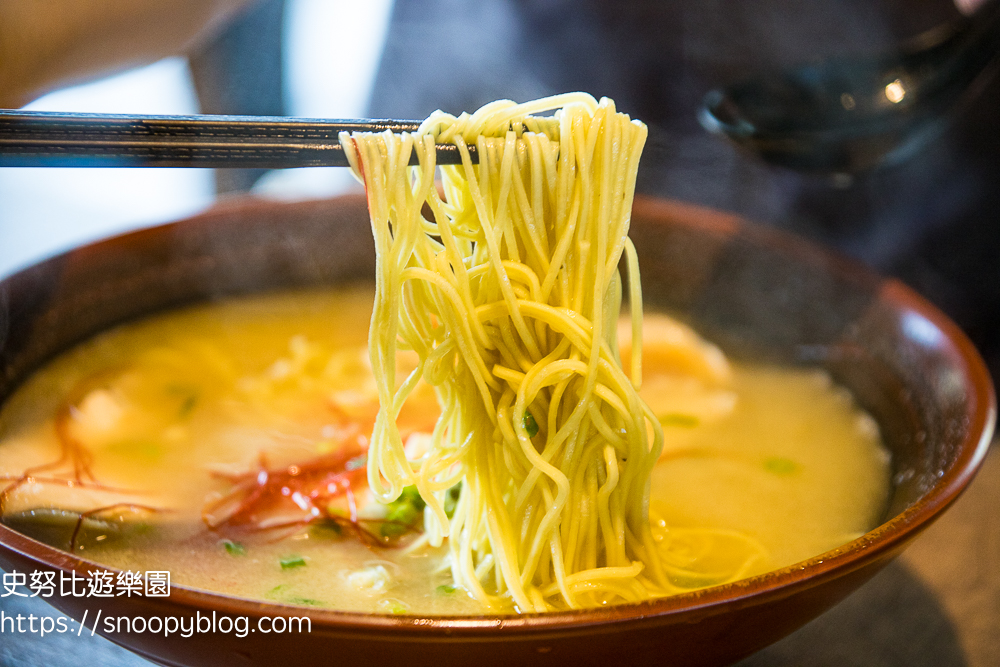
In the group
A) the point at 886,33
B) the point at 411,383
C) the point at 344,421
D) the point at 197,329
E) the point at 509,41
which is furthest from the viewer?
the point at 509,41

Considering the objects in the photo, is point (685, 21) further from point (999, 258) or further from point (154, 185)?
point (154, 185)

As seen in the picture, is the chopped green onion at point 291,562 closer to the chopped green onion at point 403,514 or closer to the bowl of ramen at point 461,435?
the bowl of ramen at point 461,435

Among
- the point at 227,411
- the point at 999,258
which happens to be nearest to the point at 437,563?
the point at 227,411

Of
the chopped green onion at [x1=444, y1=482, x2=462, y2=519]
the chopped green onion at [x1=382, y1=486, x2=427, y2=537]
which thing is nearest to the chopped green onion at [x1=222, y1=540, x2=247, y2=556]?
the chopped green onion at [x1=382, y1=486, x2=427, y2=537]

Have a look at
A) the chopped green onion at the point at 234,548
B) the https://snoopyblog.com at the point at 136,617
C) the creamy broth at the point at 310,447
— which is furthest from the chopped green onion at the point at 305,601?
the https://snoopyblog.com at the point at 136,617

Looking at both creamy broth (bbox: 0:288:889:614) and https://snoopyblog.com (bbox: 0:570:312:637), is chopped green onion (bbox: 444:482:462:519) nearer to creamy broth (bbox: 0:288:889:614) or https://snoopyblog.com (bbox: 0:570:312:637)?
creamy broth (bbox: 0:288:889:614)

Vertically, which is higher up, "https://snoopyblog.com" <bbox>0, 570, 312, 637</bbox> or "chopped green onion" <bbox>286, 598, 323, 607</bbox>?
A: "https://snoopyblog.com" <bbox>0, 570, 312, 637</bbox>

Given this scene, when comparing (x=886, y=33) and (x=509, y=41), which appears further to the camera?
(x=509, y=41)
